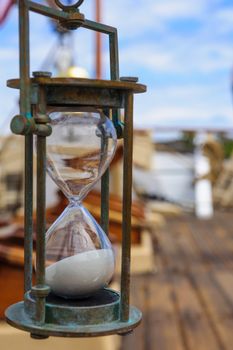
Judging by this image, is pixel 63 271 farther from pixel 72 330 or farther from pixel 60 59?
pixel 60 59

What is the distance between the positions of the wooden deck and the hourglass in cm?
195

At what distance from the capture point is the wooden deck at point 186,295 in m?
2.79

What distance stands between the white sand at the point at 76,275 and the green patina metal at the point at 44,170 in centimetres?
1

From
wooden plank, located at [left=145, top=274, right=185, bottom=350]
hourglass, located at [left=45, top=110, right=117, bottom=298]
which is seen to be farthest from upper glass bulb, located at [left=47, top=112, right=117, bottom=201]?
wooden plank, located at [left=145, top=274, right=185, bottom=350]

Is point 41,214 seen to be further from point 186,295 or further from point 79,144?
point 186,295

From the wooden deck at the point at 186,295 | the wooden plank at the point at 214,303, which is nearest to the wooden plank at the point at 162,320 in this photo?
the wooden deck at the point at 186,295

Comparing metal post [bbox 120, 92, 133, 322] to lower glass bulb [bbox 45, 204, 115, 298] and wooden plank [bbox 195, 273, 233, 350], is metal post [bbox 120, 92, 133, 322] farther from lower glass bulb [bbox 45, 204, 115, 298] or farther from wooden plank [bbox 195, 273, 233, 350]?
wooden plank [bbox 195, 273, 233, 350]

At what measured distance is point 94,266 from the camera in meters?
0.81

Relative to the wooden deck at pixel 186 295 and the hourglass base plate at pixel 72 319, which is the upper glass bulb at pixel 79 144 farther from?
the wooden deck at pixel 186 295

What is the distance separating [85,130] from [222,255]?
3.95m

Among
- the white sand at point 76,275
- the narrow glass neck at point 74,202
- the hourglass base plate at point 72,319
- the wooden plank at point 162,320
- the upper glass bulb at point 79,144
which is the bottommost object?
the wooden plank at point 162,320

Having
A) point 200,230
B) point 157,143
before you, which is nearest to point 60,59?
point 200,230

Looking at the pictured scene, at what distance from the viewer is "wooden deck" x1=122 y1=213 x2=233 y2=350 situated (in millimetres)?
2789

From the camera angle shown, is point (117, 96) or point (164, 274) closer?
point (117, 96)
